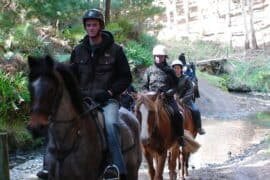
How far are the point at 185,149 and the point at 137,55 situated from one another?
597 inches

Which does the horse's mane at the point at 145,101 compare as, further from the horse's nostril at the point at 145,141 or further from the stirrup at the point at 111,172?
the stirrup at the point at 111,172

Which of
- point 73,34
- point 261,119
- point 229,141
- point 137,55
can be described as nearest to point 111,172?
point 229,141

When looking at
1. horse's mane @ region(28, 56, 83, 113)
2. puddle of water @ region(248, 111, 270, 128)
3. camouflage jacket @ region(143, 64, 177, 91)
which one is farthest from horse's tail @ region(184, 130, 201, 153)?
puddle of water @ region(248, 111, 270, 128)

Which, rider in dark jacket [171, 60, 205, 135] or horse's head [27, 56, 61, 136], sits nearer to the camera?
→ horse's head [27, 56, 61, 136]

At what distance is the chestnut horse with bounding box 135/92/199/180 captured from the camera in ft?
29.7

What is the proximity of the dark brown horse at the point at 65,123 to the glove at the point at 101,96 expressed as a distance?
245 mm

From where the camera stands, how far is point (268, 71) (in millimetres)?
37469

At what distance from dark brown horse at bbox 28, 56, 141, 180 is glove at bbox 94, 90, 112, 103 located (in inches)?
9.6

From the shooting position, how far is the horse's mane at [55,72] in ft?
15.9

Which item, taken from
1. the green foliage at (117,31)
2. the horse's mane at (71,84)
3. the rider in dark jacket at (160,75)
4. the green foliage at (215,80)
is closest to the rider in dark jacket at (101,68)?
the horse's mane at (71,84)

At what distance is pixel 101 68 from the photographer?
612 cm

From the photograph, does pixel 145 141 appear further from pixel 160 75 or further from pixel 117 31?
pixel 117 31

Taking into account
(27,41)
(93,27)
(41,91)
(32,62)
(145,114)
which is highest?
(27,41)

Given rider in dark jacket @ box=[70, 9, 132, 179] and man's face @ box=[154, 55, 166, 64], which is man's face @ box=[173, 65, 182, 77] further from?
rider in dark jacket @ box=[70, 9, 132, 179]
